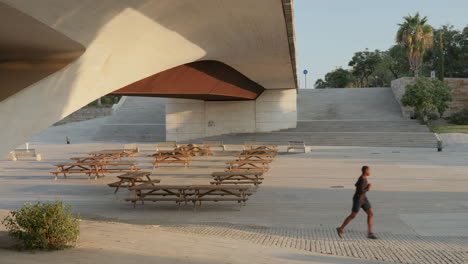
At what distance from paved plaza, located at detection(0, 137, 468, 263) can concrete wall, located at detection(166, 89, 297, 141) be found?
65.0 ft

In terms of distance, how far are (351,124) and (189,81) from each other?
21360 mm

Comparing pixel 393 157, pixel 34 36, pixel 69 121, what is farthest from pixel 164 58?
pixel 69 121

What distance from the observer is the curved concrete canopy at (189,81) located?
66.8ft

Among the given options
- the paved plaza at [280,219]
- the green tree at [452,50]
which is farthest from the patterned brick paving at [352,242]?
the green tree at [452,50]

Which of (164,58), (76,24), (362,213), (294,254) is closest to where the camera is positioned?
(294,254)

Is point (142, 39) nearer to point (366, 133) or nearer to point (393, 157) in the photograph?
point (393, 157)

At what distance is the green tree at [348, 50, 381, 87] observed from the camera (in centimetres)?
8506

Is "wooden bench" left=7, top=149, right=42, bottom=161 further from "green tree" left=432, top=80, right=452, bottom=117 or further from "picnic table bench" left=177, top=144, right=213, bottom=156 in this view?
"green tree" left=432, top=80, right=452, bottom=117

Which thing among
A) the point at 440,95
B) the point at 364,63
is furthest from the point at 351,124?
the point at 364,63

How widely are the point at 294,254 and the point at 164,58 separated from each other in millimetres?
8478

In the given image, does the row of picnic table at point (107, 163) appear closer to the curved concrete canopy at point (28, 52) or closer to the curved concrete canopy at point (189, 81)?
the curved concrete canopy at point (189, 81)

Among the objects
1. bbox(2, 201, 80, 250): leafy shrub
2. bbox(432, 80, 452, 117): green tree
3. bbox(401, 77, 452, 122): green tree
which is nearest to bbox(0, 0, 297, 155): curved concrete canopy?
bbox(2, 201, 80, 250): leafy shrub

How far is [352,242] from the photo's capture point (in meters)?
8.85

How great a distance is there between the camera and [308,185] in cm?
1614
